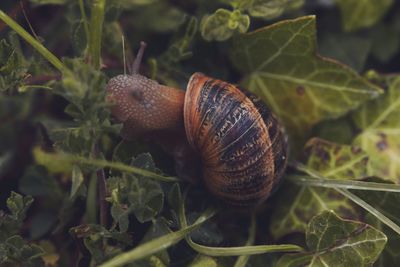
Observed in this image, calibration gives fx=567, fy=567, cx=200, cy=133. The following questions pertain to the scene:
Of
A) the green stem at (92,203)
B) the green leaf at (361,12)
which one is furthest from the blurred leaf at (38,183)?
the green leaf at (361,12)

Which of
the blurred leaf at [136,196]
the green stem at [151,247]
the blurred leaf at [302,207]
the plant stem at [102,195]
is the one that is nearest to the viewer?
the green stem at [151,247]

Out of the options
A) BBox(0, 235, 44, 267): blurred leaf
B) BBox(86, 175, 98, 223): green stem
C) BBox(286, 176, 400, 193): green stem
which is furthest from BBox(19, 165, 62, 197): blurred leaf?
BBox(286, 176, 400, 193): green stem

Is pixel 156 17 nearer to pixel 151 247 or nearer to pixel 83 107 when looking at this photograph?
pixel 83 107

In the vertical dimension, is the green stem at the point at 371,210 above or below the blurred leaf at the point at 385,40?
below

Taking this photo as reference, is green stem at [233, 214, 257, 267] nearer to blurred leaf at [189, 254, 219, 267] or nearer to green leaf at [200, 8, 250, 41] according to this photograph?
blurred leaf at [189, 254, 219, 267]

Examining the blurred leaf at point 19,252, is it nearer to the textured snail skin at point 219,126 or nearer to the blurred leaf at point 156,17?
the textured snail skin at point 219,126

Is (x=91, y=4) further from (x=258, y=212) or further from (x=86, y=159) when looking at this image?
(x=258, y=212)
